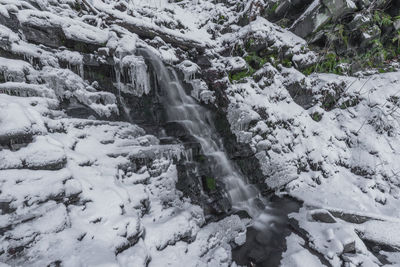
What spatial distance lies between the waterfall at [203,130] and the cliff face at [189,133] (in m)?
0.19

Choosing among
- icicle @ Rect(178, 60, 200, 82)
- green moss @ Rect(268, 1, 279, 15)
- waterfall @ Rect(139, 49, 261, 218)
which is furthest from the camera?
green moss @ Rect(268, 1, 279, 15)

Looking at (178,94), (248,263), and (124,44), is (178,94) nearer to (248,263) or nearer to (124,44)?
(124,44)

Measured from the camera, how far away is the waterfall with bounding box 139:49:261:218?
18.2 feet

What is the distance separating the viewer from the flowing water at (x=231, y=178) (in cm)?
410

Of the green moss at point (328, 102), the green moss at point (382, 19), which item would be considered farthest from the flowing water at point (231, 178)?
the green moss at point (382, 19)

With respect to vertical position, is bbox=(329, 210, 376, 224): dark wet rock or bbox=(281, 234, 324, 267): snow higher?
bbox=(329, 210, 376, 224): dark wet rock

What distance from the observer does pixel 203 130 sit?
6.37m

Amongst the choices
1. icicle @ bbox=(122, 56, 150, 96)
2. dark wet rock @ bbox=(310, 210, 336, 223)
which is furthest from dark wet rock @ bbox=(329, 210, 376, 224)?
icicle @ bbox=(122, 56, 150, 96)

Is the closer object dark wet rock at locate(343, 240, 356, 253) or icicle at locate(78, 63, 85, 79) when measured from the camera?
dark wet rock at locate(343, 240, 356, 253)

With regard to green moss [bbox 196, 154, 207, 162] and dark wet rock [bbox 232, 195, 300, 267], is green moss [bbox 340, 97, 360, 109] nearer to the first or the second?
dark wet rock [bbox 232, 195, 300, 267]

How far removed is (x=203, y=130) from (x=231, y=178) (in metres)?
1.83

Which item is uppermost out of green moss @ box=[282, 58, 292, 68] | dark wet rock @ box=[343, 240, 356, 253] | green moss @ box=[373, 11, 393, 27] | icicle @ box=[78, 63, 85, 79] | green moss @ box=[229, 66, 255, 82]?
green moss @ box=[373, 11, 393, 27]

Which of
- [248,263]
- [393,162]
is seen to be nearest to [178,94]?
[248,263]

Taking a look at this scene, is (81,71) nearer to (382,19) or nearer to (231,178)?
(231,178)
